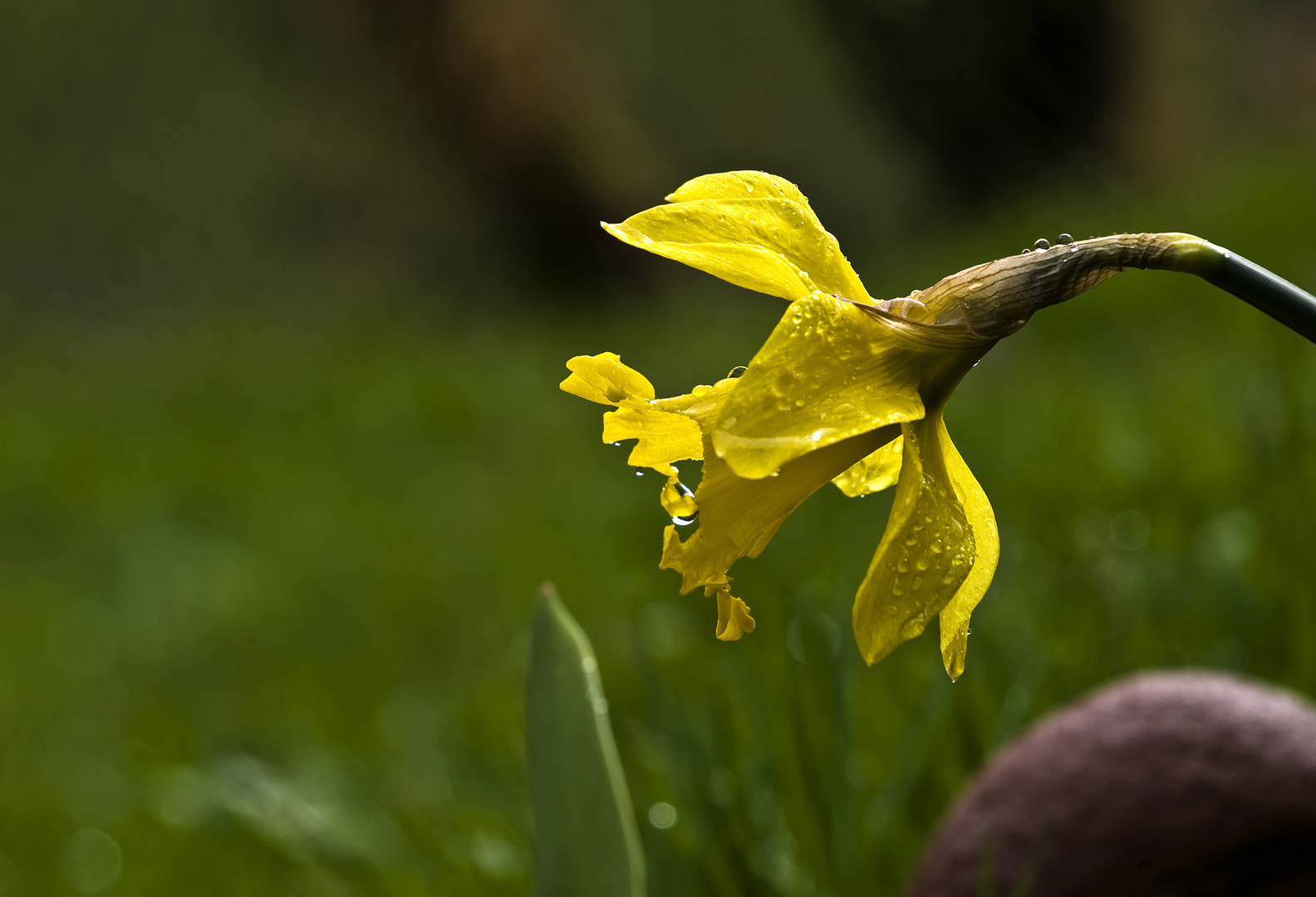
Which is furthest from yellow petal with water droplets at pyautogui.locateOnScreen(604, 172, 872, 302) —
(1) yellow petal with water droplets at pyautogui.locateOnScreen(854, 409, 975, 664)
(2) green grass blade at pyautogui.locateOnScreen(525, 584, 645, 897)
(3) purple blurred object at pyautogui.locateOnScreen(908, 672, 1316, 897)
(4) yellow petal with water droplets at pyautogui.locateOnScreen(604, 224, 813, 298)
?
(3) purple blurred object at pyautogui.locateOnScreen(908, 672, 1316, 897)

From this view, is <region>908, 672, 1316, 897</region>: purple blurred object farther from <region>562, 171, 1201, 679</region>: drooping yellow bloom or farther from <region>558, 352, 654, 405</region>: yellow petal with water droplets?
<region>558, 352, 654, 405</region>: yellow petal with water droplets

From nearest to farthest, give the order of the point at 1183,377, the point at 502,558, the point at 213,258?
the point at 1183,377 < the point at 502,558 < the point at 213,258

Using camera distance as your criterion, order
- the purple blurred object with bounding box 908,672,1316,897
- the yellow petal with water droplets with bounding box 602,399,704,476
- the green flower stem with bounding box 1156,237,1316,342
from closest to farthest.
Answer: the green flower stem with bounding box 1156,237,1316,342 < the yellow petal with water droplets with bounding box 602,399,704,476 < the purple blurred object with bounding box 908,672,1316,897

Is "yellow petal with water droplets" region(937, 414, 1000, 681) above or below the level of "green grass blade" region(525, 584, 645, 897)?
above

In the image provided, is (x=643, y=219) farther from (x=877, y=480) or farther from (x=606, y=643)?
(x=606, y=643)

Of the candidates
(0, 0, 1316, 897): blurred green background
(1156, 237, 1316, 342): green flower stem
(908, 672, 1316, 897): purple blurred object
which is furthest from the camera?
(0, 0, 1316, 897): blurred green background

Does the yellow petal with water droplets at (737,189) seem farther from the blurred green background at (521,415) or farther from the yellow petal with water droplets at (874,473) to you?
the blurred green background at (521,415)

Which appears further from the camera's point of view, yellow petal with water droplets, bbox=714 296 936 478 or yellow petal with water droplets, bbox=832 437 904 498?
yellow petal with water droplets, bbox=832 437 904 498

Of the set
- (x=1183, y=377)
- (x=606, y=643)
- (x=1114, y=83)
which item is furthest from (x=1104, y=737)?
(x=1114, y=83)
